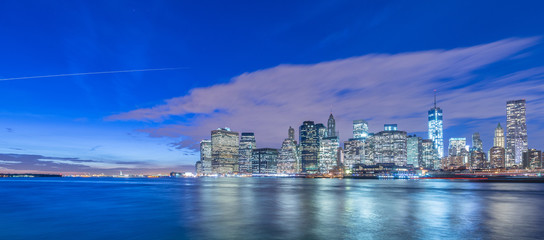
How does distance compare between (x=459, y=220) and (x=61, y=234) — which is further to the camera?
(x=459, y=220)

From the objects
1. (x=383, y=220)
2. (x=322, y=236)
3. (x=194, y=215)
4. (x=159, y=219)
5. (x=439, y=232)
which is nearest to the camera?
(x=322, y=236)

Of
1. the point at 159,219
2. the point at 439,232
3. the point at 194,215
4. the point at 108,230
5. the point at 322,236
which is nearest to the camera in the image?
the point at 322,236

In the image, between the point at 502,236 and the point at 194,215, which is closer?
the point at 502,236

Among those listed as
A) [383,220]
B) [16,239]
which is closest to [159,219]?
[16,239]

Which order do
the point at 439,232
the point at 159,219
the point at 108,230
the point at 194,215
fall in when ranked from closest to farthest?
the point at 439,232 < the point at 108,230 < the point at 159,219 < the point at 194,215

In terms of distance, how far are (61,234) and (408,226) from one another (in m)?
29.3

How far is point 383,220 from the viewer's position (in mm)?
34906

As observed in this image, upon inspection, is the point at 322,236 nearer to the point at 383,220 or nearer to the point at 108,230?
the point at 383,220

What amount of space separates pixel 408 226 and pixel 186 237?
18770 millimetres

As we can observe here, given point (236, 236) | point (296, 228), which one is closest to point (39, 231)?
point (236, 236)

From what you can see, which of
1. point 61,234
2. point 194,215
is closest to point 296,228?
point 194,215

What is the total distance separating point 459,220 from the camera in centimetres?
3572

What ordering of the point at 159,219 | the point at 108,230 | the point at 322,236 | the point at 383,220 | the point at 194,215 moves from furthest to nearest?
the point at 194,215 < the point at 159,219 < the point at 383,220 < the point at 108,230 < the point at 322,236

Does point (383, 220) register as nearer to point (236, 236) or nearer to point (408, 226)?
point (408, 226)
